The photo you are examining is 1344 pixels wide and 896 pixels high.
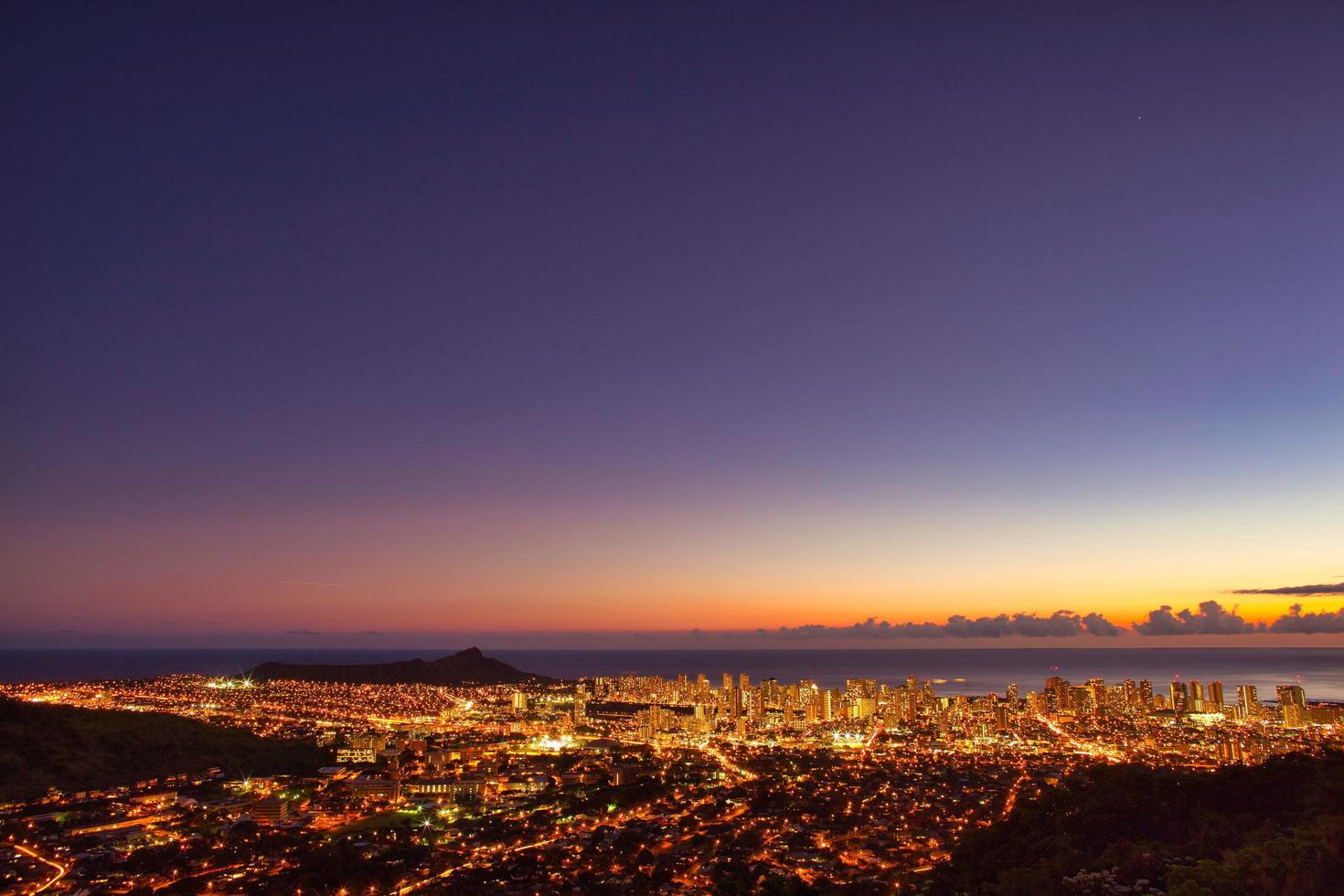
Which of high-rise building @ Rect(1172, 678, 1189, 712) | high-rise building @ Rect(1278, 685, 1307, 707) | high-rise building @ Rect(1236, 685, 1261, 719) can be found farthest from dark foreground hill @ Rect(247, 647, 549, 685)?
high-rise building @ Rect(1278, 685, 1307, 707)

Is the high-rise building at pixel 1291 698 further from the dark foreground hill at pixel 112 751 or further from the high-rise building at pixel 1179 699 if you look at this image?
the dark foreground hill at pixel 112 751

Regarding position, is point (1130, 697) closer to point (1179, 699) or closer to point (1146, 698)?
point (1146, 698)

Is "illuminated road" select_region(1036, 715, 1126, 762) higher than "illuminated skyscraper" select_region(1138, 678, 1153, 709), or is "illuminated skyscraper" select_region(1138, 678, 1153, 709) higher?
"illuminated road" select_region(1036, 715, 1126, 762)

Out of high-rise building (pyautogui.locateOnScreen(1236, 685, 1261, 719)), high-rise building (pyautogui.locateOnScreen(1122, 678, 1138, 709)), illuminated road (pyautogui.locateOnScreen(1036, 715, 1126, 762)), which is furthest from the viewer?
high-rise building (pyautogui.locateOnScreen(1122, 678, 1138, 709))

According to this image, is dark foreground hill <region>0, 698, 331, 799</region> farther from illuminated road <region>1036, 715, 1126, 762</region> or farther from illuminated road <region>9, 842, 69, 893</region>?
illuminated road <region>1036, 715, 1126, 762</region>

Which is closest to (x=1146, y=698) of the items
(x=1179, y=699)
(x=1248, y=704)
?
(x=1179, y=699)

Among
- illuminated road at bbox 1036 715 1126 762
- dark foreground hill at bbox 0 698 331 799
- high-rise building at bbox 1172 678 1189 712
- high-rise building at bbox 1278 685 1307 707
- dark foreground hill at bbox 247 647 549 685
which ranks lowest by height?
dark foreground hill at bbox 247 647 549 685
